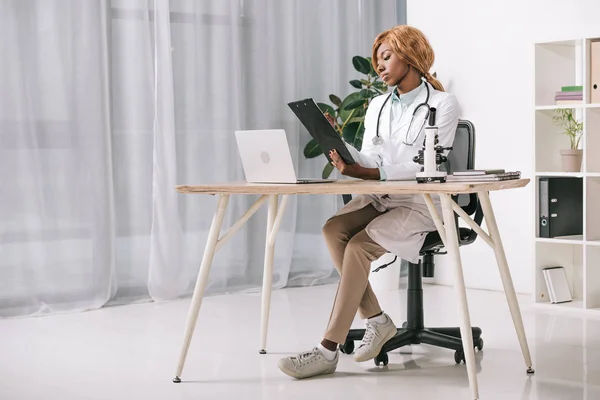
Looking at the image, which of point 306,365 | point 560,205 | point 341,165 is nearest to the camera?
Result: point 341,165

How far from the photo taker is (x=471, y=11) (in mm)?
5332

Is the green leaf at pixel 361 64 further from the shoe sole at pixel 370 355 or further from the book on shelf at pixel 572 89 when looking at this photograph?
the shoe sole at pixel 370 355

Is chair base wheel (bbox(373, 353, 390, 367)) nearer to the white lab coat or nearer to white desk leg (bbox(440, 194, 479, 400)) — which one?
the white lab coat

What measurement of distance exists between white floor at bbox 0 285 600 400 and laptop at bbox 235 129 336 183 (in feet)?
2.33

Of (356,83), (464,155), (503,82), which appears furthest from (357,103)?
(464,155)

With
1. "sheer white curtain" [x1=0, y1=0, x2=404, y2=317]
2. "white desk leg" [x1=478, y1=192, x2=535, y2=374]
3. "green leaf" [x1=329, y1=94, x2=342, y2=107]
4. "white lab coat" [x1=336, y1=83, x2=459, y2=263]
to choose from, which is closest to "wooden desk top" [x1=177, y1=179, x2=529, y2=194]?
"white desk leg" [x1=478, y1=192, x2=535, y2=374]

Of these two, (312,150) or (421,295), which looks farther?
(312,150)

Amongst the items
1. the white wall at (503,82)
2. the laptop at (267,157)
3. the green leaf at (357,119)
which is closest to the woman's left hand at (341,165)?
the laptop at (267,157)

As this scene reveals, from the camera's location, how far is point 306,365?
324 centimetres

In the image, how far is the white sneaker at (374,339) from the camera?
10.9 feet

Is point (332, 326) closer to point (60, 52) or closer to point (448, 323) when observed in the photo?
point (448, 323)

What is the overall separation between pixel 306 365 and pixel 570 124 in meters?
2.27

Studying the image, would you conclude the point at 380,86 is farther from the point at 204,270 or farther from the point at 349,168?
the point at 204,270

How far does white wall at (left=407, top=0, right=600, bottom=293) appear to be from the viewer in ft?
16.4
